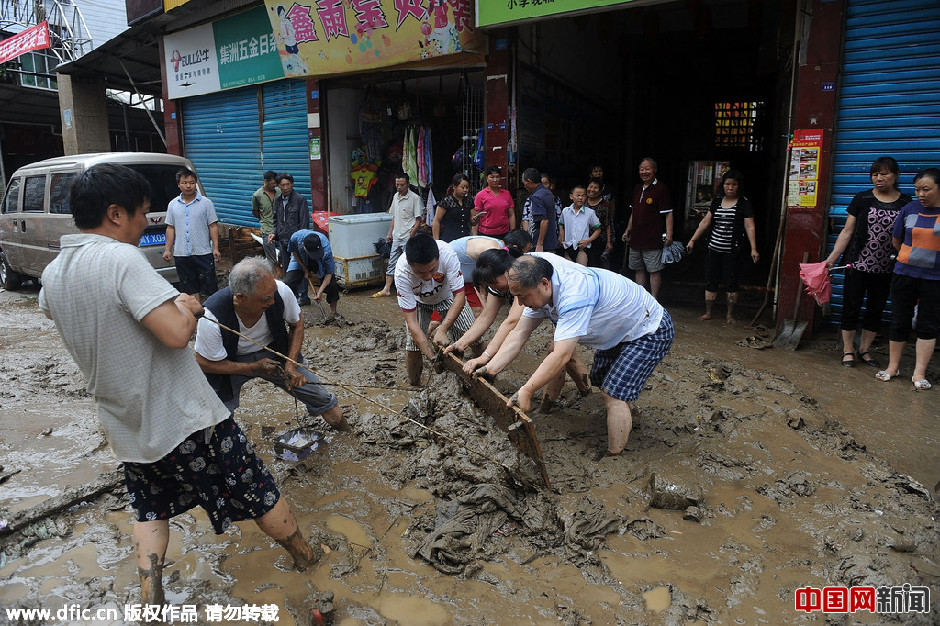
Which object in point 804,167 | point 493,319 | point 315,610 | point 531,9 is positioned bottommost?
point 315,610

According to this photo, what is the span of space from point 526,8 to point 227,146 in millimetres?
8123

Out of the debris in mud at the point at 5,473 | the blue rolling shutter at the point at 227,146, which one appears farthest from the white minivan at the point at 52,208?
the debris in mud at the point at 5,473

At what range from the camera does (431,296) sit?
4953 mm

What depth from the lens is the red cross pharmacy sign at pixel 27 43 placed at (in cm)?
1322

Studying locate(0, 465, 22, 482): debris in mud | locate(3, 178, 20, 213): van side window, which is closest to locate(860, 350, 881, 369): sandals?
locate(0, 465, 22, 482): debris in mud

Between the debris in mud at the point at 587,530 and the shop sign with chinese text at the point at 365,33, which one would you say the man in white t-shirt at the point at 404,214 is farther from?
the debris in mud at the point at 587,530

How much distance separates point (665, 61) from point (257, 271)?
12108mm

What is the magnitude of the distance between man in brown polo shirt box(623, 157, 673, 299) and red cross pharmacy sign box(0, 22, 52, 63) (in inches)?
536

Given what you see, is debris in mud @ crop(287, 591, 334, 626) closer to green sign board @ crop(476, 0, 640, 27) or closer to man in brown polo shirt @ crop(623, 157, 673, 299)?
man in brown polo shirt @ crop(623, 157, 673, 299)

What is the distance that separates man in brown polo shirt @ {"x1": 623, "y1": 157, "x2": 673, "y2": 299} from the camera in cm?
712

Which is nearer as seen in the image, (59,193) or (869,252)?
(869,252)

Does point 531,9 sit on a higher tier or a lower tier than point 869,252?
higher

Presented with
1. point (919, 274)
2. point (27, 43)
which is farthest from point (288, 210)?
point (27, 43)

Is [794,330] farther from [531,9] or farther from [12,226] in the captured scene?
[12,226]
